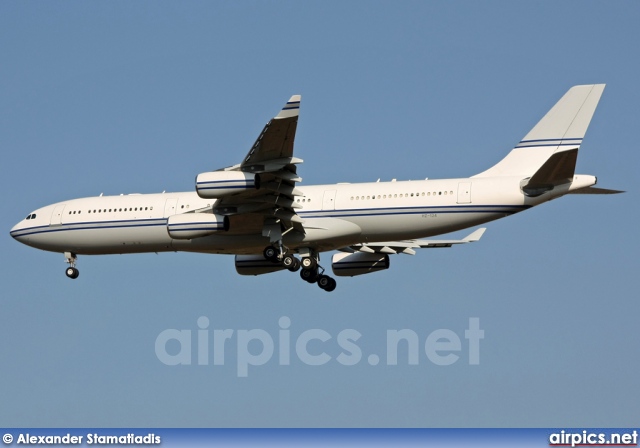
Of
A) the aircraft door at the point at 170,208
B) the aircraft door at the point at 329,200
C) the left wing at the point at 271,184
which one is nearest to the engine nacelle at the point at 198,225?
the left wing at the point at 271,184

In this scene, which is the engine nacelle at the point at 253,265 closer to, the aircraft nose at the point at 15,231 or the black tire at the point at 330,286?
the black tire at the point at 330,286

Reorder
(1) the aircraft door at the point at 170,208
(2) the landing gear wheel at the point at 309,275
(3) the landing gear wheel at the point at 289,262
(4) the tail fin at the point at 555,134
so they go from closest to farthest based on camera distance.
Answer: (4) the tail fin at the point at 555,134, (3) the landing gear wheel at the point at 289,262, (1) the aircraft door at the point at 170,208, (2) the landing gear wheel at the point at 309,275

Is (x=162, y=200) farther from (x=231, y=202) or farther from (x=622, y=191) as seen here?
(x=622, y=191)

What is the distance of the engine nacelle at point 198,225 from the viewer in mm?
46906

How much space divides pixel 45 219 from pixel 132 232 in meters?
4.90

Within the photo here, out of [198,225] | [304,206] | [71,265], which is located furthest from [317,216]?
[71,265]

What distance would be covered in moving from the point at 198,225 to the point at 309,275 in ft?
21.2

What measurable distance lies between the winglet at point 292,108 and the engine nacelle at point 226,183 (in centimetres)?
328

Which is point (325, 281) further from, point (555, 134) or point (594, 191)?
point (594, 191)

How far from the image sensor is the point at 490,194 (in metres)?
46.0

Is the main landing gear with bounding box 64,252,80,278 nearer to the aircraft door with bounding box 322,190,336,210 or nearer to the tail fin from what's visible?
the aircraft door with bounding box 322,190,336,210

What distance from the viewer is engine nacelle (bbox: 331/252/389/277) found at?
55031mm

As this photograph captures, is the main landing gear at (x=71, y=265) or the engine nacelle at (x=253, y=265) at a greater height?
the engine nacelle at (x=253, y=265)

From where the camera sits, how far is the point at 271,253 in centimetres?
4797
